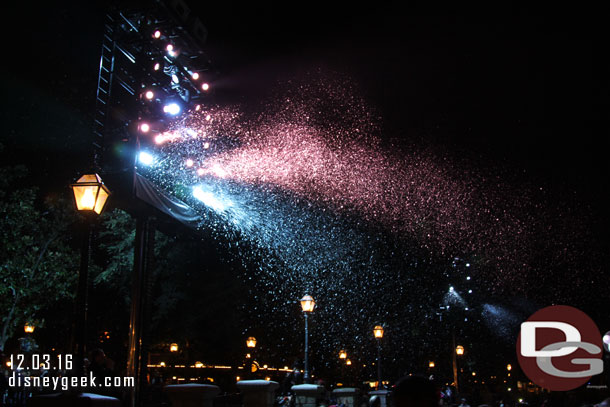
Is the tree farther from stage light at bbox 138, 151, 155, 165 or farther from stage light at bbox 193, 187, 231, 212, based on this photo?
stage light at bbox 193, 187, 231, 212

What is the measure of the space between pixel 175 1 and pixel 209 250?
11.0m

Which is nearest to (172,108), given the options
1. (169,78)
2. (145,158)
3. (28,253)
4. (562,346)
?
(169,78)

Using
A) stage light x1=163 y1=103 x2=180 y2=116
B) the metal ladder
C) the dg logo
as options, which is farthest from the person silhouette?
the dg logo

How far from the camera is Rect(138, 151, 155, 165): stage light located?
1608 centimetres

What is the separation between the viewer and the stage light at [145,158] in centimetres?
1608

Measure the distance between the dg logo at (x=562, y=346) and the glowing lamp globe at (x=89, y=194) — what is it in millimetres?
23835

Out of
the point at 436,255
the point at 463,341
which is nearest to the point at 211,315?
the point at 436,255

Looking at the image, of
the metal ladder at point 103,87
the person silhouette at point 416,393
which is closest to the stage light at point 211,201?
the metal ladder at point 103,87

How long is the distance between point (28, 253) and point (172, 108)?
8261 mm

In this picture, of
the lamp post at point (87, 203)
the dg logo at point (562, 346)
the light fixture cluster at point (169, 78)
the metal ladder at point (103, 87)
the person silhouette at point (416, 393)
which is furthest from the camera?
the dg logo at point (562, 346)

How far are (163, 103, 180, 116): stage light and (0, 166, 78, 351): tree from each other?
5.91 m

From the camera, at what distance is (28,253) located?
1717 cm

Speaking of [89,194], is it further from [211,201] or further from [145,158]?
[211,201]

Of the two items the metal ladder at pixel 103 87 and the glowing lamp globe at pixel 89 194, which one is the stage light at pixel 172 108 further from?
the glowing lamp globe at pixel 89 194
